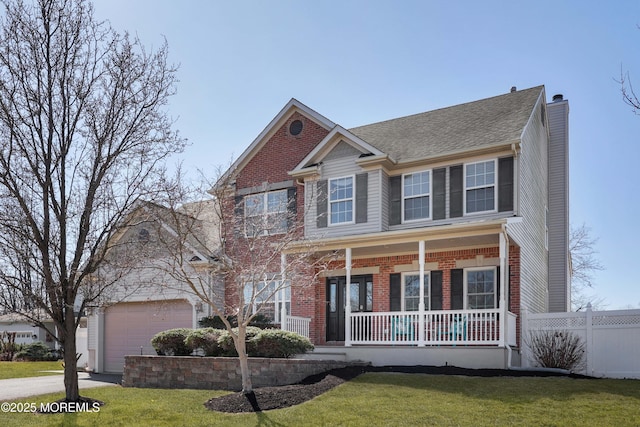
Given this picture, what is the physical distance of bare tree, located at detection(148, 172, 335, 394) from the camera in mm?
11211

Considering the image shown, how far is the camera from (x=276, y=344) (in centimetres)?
1349

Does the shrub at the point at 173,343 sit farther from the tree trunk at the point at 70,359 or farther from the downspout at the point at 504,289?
the downspout at the point at 504,289

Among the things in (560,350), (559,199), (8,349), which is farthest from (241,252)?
(8,349)

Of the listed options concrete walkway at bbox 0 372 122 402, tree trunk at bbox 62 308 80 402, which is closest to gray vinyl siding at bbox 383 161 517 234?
tree trunk at bbox 62 308 80 402

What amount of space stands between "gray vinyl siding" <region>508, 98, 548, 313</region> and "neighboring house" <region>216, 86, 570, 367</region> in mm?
55

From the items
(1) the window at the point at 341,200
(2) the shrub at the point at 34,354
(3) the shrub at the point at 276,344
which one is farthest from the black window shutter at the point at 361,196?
(2) the shrub at the point at 34,354

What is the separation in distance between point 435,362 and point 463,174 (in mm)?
5481

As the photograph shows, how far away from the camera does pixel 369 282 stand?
57.4 feet

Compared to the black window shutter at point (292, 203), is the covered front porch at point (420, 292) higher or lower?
lower

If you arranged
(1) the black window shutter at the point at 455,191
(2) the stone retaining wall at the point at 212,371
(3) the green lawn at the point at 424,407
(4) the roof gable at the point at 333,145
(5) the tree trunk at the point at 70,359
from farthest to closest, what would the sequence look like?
(4) the roof gable at the point at 333,145
(1) the black window shutter at the point at 455,191
(2) the stone retaining wall at the point at 212,371
(5) the tree trunk at the point at 70,359
(3) the green lawn at the point at 424,407

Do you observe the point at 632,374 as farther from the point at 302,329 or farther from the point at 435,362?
the point at 302,329

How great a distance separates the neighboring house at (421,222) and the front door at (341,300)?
1.3 inches

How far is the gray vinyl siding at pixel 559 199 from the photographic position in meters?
20.7

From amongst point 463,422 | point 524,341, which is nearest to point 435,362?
point 524,341
